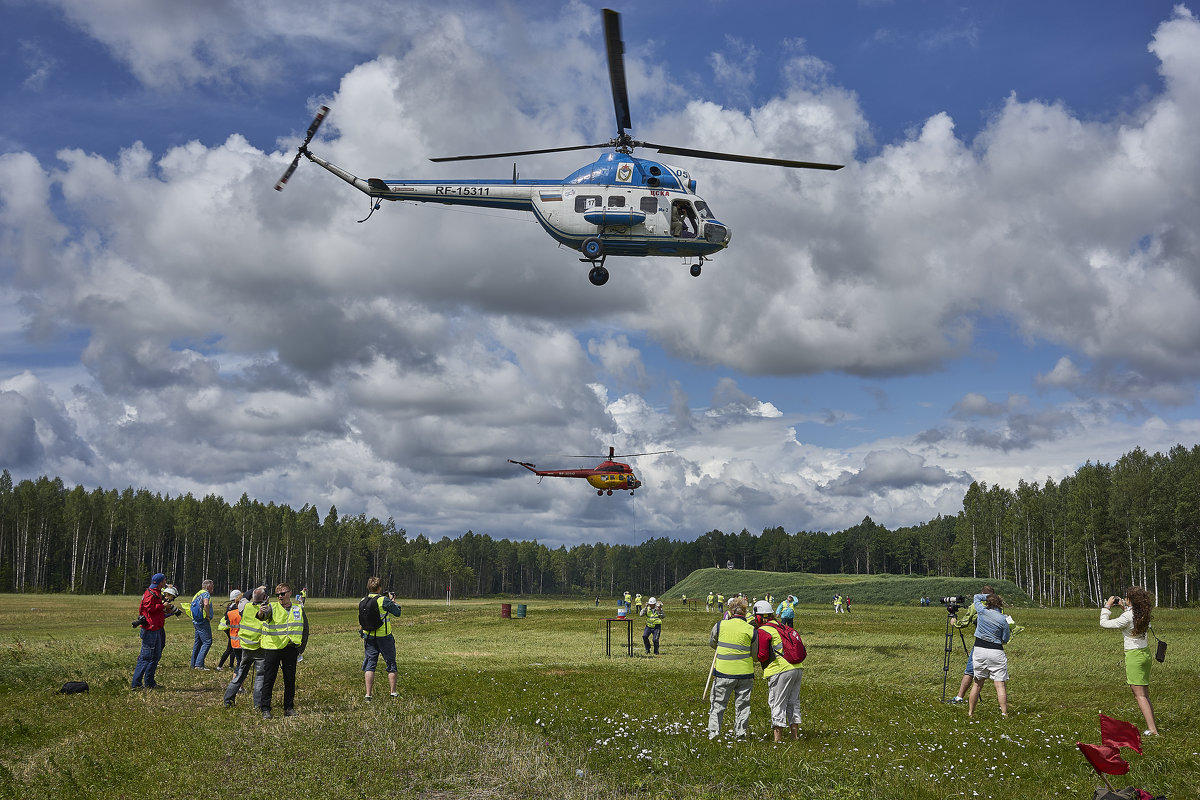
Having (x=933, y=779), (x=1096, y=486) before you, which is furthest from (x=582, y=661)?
(x=1096, y=486)

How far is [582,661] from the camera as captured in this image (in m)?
24.2

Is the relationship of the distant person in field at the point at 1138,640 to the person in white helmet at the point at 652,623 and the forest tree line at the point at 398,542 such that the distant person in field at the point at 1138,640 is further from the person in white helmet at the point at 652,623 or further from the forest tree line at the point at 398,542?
the forest tree line at the point at 398,542

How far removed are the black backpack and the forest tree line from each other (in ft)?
258

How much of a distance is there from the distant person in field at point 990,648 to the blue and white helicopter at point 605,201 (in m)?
14.6

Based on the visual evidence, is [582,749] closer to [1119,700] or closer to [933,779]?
[933,779]

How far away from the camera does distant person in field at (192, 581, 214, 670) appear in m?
19.1

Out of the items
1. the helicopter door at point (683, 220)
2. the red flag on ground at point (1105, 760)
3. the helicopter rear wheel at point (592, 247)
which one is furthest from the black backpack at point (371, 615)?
the helicopter door at point (683, 220)

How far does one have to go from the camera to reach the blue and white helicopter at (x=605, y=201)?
24609 millimetres

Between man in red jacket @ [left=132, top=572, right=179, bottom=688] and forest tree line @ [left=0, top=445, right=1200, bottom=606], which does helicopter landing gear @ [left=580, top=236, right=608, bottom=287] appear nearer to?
man in red jacket @ [left=132, top=572, right=179, bottom=688]

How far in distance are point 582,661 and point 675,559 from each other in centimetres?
17163

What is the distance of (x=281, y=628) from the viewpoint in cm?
1370

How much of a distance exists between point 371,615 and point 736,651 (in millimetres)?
7198

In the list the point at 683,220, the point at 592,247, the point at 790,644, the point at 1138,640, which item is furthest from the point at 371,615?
the point at 683,220

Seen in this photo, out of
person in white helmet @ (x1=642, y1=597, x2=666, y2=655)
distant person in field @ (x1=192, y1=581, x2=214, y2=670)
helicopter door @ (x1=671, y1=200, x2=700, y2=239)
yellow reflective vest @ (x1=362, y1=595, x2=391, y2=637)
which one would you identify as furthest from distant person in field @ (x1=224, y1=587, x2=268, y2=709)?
helicopter door @ (x1=671, y1=200, x2=700, y2=239)
